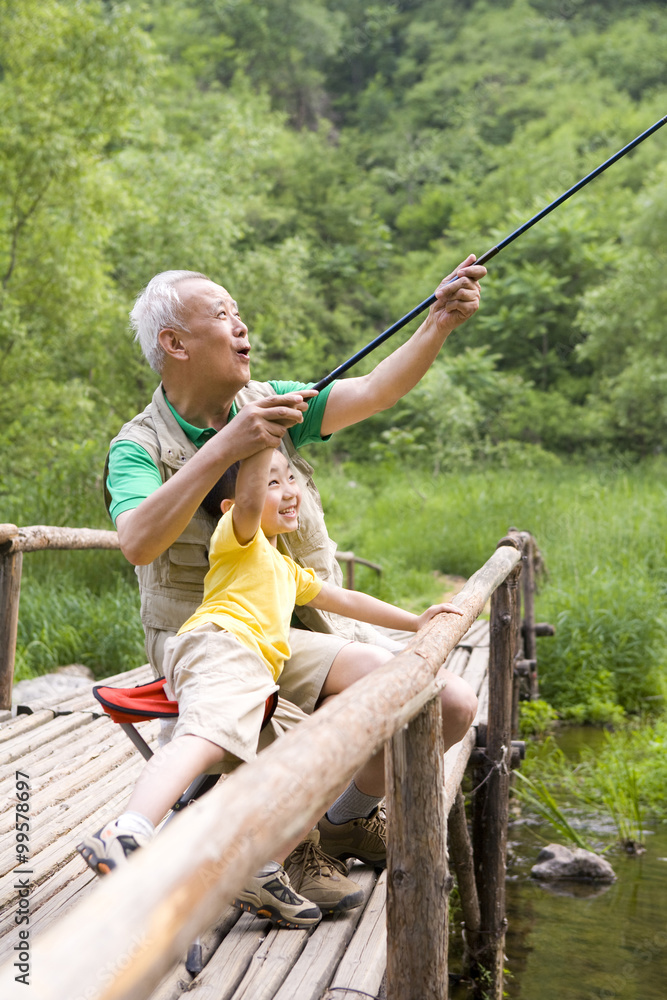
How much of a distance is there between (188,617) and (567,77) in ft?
103

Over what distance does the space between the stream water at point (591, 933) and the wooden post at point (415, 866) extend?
6.77ft

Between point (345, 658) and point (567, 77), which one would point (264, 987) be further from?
point (567, 77)

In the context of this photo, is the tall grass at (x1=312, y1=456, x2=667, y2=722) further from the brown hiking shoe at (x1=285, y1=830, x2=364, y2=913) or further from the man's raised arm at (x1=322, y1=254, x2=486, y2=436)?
the brown hiking shoe at (x1=285, y1=830, x2=364, y2=913)

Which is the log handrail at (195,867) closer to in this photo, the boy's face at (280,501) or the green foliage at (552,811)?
the boy's face at (280,501)

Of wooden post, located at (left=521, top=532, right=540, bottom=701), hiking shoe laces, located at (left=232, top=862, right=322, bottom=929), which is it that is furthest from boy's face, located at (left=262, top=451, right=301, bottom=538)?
wooden post, located at (left=521, top=532, right=540, bottom=701)

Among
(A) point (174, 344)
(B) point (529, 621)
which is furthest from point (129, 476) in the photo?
(B) point (529, 621)

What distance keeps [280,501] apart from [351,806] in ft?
2.27

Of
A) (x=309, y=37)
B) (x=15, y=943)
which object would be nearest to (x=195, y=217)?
(x=15, y=943)

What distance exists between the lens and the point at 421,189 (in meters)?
26.3

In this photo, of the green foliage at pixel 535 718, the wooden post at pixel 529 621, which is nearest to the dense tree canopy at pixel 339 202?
the wooden post at pixel 529 621

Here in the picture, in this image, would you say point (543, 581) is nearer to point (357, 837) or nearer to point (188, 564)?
point (357, 837)

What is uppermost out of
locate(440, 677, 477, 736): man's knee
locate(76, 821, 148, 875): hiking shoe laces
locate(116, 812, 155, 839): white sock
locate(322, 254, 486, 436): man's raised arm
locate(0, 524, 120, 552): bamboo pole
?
locate(322, 254, 486, 436): man's raised arm

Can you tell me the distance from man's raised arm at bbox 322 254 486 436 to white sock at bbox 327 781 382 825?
32.5 inches

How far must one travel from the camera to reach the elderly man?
1.98 metres
